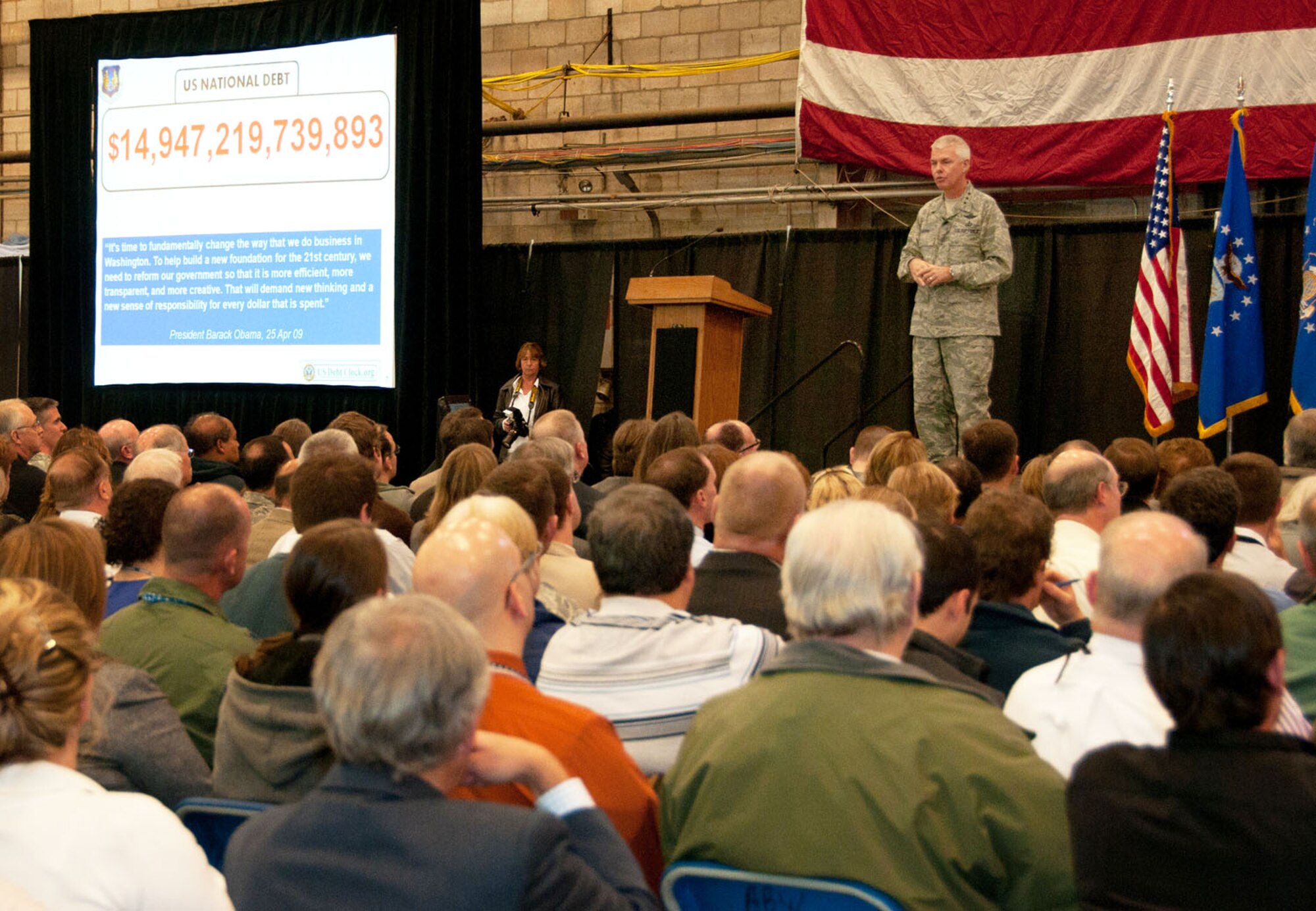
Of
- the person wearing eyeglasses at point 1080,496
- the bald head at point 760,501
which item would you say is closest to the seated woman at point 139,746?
the bald head at point 760,501

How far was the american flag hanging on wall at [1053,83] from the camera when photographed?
21.2 ft

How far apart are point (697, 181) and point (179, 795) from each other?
728 centimetres

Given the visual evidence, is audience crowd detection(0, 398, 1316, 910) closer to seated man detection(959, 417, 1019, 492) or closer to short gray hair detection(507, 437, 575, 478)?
short gray hair detection(507, 437, 575, 478)

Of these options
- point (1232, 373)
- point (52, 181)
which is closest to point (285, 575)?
point (1232, 373)

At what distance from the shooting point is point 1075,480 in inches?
128

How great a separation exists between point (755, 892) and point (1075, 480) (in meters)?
2.00

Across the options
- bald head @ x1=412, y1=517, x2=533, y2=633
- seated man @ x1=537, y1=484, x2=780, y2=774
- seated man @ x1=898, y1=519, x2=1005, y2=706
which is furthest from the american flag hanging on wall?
bald head @ x1=412, y1=517, x2=533, y2=633

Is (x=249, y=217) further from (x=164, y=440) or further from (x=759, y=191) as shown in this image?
(x=164, y=440)

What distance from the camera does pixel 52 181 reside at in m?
9.28

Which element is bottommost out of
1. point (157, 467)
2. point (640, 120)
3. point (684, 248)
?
point (157, 467)

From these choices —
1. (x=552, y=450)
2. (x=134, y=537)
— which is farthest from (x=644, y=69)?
(x=134, y=537)

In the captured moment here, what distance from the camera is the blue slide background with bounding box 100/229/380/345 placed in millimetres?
8188

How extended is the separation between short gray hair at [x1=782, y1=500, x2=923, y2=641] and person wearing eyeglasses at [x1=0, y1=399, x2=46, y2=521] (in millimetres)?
4073

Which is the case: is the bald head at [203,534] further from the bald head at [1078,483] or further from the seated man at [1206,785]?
the bald head at [1078,483]
